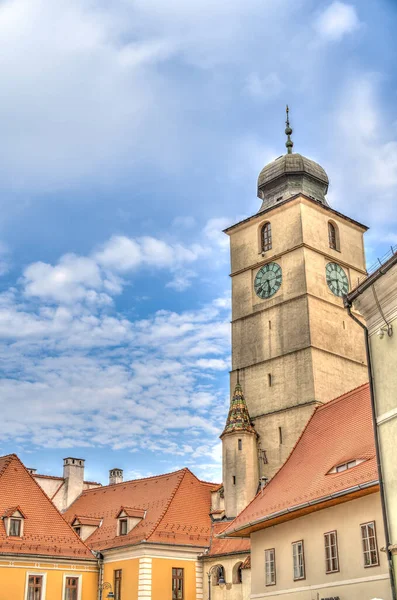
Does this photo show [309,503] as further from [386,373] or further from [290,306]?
[290,306]

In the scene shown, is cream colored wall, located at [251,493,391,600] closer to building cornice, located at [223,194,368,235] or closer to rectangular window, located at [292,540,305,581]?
rectangular window, located at [292,540,305,581]

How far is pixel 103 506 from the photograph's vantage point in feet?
142

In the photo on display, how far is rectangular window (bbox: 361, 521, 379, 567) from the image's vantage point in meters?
20.3

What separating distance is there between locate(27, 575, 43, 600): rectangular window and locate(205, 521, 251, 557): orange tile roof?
7.86 meters

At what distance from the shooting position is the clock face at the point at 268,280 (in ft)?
150

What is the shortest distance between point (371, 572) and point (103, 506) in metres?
25.4

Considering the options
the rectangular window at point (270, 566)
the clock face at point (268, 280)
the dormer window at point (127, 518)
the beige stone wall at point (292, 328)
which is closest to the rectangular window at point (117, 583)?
the dormer window at point (127, 518)

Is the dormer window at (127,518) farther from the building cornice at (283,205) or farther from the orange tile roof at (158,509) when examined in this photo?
the building cornice at (283,205)

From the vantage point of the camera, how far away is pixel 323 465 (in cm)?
2472

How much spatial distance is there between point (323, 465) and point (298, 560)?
117 inches

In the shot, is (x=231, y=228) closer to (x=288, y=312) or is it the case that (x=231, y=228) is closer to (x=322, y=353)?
(x=288, y=312)

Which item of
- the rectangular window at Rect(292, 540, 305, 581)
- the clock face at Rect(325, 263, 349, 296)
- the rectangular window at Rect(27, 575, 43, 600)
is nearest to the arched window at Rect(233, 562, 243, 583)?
the rectangular window at Rect(27, 575, 43, 600)

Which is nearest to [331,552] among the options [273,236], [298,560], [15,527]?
[298,560]

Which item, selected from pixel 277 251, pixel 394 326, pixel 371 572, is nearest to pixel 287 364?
pixel 277 251
